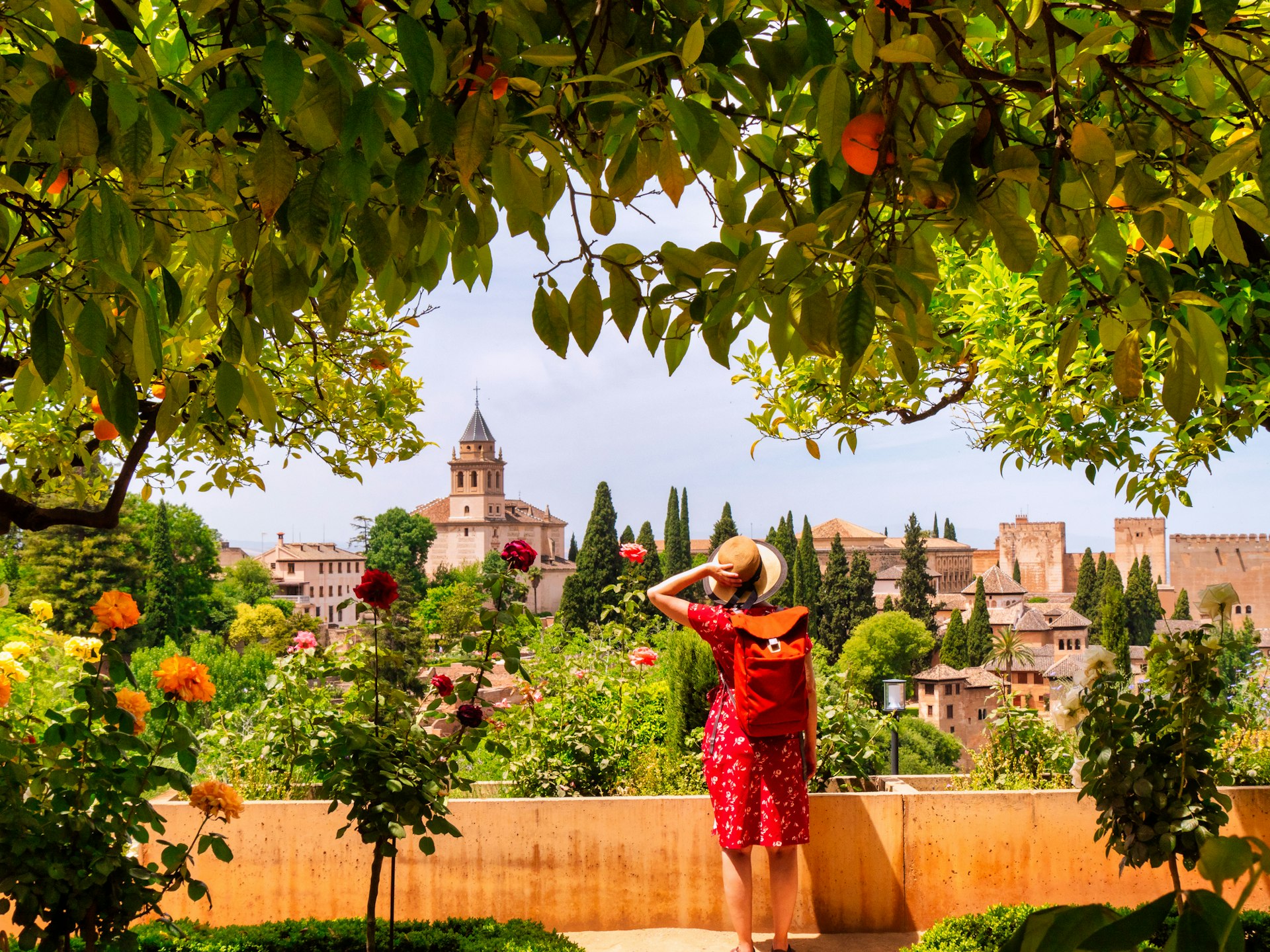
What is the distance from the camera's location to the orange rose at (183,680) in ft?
7.57

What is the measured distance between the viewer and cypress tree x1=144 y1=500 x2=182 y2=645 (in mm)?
38000

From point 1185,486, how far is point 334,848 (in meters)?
3.46

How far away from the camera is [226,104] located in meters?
0.81

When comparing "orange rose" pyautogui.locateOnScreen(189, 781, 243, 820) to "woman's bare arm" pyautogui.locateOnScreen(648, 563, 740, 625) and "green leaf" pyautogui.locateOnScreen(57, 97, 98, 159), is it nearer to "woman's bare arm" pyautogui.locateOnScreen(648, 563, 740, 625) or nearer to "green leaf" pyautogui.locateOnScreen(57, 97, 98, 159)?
"woman's bare arm" pyautogui.locateOnScreen(648, 563, 740, 625)

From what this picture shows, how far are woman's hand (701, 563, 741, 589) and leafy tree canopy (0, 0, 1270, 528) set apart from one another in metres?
1.98

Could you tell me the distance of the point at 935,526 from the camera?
65.1 m

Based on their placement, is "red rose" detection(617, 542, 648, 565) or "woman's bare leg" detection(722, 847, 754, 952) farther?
"red rose" detection(617, 542, 648, 565)

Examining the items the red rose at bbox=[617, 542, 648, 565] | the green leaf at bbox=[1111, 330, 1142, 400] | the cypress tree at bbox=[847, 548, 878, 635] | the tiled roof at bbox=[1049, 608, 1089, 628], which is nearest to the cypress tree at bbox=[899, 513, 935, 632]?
the cypress tree at bbox=[847, 548, 878, 635]

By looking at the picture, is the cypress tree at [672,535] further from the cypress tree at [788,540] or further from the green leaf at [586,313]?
the green leaf at [586,313]

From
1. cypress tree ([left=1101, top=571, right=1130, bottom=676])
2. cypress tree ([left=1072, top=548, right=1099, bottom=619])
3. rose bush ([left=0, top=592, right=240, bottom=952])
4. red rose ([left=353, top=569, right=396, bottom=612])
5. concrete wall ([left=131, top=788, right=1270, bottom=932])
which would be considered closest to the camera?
rose bush ([left=0, top=592, right=240, bottom=952])

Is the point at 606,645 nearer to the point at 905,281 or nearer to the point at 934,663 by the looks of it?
the point at 905,281

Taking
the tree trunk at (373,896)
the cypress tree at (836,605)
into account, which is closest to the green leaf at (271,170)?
the tree trunk at (373,896)

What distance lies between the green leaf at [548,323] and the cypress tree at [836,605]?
38206 millimetres

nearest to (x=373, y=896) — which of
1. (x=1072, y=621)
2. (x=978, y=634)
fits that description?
(x=978, y=634)
